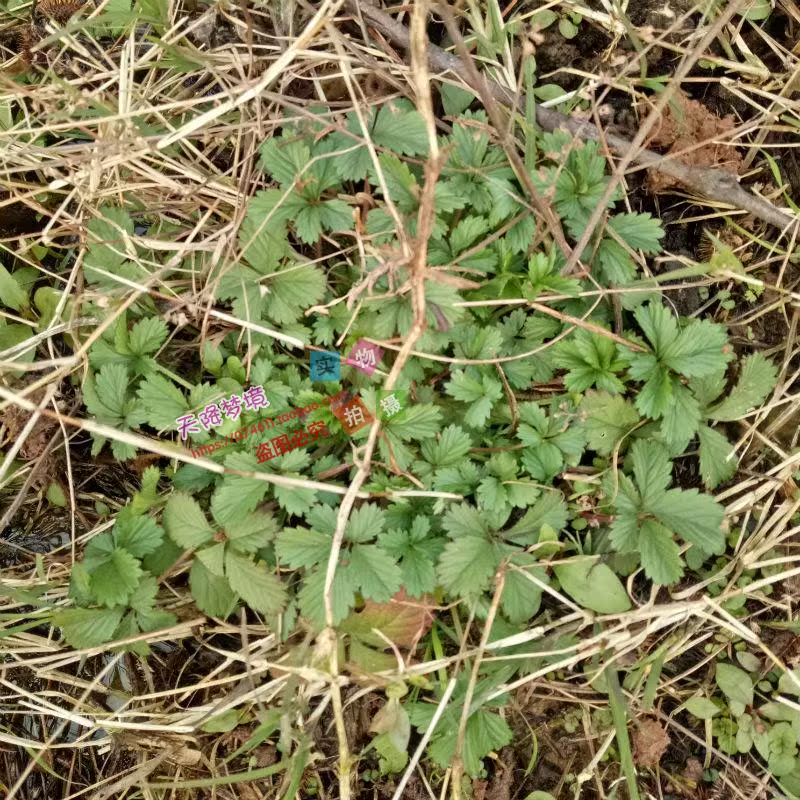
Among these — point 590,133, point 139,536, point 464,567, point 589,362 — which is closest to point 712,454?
point 589,362

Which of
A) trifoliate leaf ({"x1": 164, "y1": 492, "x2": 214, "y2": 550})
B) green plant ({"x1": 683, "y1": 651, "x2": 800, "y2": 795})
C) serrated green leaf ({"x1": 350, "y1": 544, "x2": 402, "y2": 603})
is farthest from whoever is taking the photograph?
green plant ({"x1": 683, "y1": 651, "x2": 800, "y2": 795})

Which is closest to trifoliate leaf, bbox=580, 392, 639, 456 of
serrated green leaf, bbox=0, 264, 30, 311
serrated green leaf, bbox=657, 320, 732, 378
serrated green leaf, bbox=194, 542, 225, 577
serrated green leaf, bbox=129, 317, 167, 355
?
serrated green leaf, bbox=657, 320, 732, 378

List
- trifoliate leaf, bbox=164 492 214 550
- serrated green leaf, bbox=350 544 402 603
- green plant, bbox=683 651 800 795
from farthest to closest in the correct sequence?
green plant, bbox=683 651 800 795 < trifoliate leaf, bbox=164 492 214 550 < serrated green leaf, bbox=350 544 402 603

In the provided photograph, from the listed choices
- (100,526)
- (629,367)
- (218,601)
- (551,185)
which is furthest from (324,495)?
(551,185)

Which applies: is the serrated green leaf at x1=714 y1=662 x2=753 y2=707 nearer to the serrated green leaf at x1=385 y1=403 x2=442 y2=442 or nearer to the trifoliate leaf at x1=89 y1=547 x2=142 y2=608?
the serrated green leaf at x1=385 y1=403 x2=442 y2=442

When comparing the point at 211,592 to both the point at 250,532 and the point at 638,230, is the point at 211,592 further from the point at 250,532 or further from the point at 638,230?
the point at 638,230

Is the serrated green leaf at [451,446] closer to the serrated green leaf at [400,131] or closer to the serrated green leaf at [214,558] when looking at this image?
the serrated green leaf at [214,558]

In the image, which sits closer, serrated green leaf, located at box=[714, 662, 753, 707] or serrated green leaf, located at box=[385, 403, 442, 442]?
serrated green leaf, located at box=[385, 403, 442, 442]
